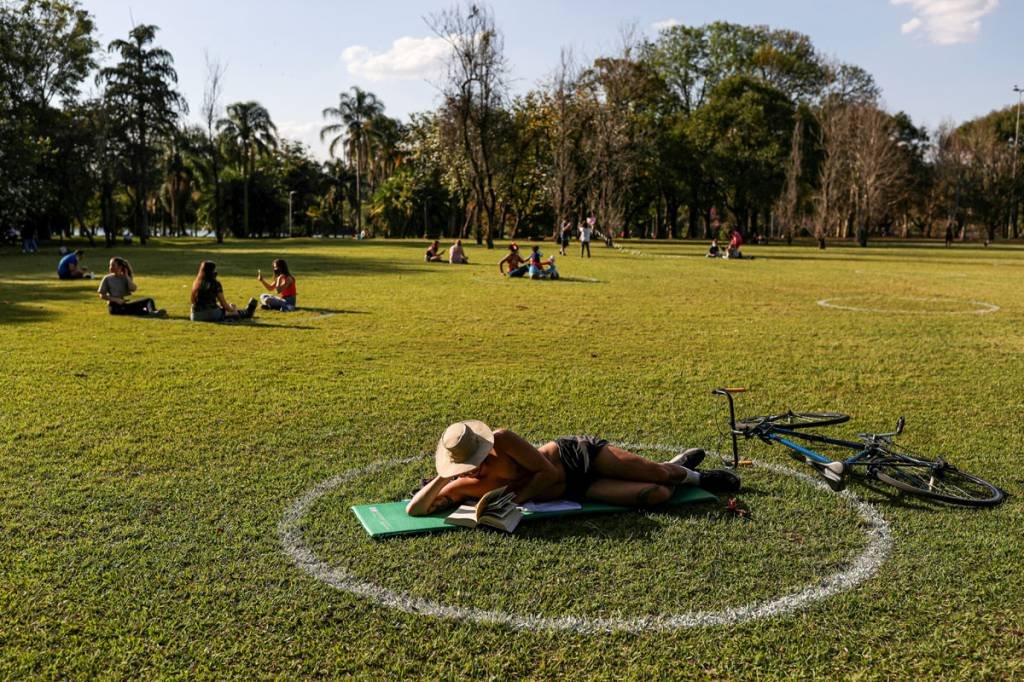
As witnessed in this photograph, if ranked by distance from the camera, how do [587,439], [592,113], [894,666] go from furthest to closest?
[592,113] → [587,439] → [894,666]

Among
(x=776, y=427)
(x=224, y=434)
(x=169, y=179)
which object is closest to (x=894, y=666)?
(x=776, y=427)

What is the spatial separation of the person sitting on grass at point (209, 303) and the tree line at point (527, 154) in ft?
99.0

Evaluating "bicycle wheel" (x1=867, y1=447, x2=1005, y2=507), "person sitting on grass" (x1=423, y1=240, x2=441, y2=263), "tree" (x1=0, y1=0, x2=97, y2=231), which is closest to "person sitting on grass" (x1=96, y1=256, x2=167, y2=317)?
"bicycle wheel" (x1=867, y1=447, x2=1005, y2=507)

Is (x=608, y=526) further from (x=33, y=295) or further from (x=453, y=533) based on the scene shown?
(x=33, y=295)

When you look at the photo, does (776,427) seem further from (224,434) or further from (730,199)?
(730,199)

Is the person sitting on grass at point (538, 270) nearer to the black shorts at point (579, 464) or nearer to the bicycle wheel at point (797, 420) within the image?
the bicycle wheel at point (797, 420)

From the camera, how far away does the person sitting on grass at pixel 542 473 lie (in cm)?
523

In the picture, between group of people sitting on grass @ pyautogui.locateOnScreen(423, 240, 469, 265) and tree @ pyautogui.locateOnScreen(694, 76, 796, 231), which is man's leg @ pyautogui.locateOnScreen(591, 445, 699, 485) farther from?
tree @ pyautogui.locateOnScreen(694, 76, 796, 231)

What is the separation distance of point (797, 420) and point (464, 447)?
398 cm

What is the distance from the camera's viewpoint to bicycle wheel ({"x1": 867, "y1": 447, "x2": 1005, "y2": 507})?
574 centimetres

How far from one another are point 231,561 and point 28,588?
40.3 inches

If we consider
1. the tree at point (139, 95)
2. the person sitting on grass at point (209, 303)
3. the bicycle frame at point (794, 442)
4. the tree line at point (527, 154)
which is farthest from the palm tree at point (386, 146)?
the bicycle frame at point (794, 442)

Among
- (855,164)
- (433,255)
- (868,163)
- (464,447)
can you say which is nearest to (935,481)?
(464,447)

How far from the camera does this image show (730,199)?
70250 mm
